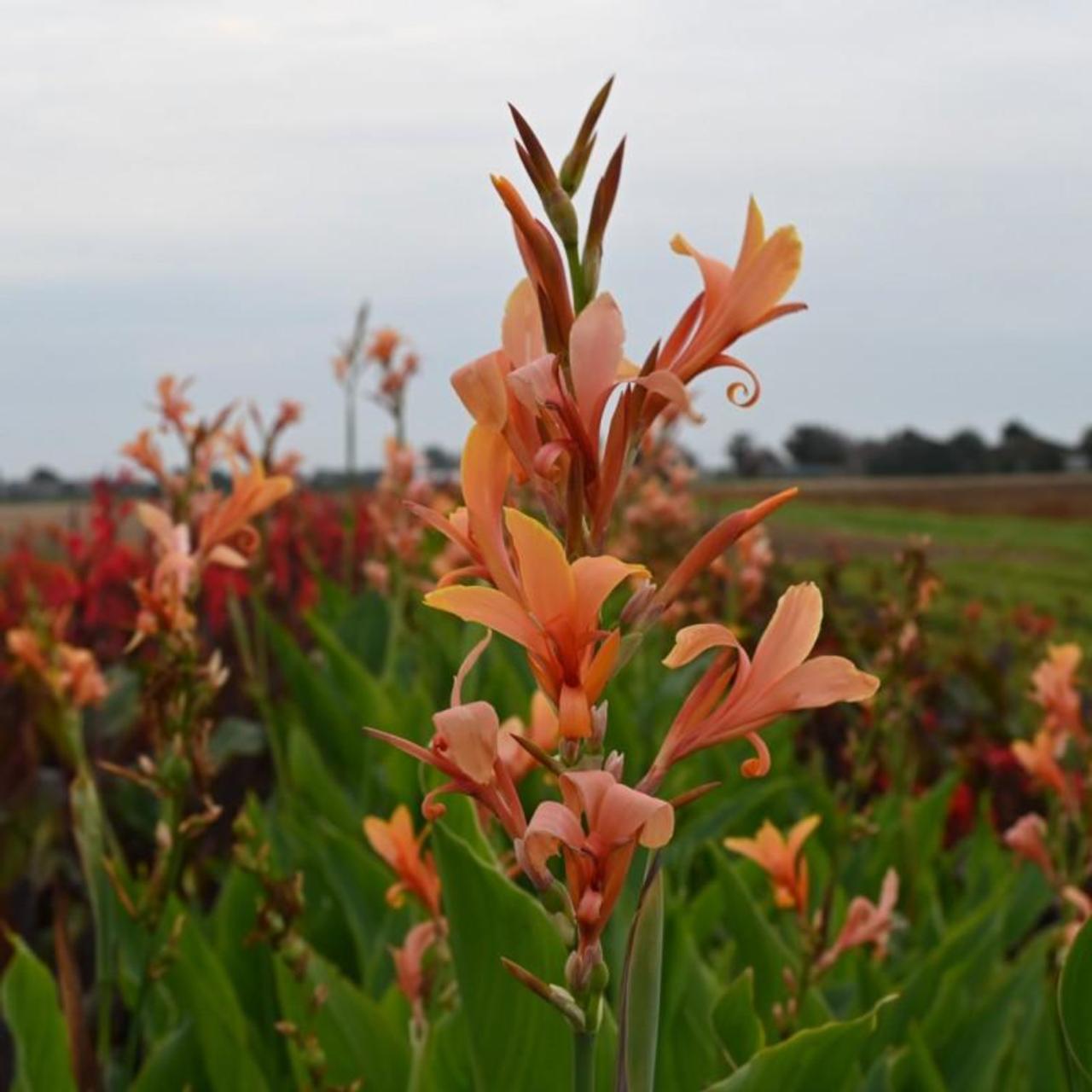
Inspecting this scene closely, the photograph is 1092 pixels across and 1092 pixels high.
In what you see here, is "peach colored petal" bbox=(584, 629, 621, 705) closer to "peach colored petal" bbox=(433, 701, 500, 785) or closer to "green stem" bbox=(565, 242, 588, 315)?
"peach colored petal" bbox=(433, 701, 500, 785)

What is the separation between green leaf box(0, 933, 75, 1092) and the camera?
4.69 feet

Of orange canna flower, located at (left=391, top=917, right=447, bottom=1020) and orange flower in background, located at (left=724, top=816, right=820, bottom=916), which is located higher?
orange flower in background, located at (left=724, top=816, right=820, bottom=916)

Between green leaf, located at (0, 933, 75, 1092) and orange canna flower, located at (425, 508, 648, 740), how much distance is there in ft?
3.24

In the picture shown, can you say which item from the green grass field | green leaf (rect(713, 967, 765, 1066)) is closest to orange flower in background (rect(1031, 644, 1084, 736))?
green leaf (rect(713, 967, 765, 1066))

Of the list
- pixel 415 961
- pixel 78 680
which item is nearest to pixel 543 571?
pixel 415 961

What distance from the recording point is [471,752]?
2.25 ft

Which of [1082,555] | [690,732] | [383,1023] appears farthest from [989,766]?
[1082,555]

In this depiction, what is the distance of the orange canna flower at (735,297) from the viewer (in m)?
0.76

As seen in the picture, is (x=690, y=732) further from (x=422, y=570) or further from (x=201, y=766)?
(x=422, y=570)

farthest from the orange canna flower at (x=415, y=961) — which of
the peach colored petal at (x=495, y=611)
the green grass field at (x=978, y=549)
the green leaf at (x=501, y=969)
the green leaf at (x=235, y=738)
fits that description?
the green grass field at (x=978, y=549)

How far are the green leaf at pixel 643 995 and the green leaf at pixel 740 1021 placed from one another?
18.7 inches

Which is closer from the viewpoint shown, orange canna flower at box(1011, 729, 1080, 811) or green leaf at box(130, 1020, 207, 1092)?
green leaf at box(130, 1020, 207, 1092)

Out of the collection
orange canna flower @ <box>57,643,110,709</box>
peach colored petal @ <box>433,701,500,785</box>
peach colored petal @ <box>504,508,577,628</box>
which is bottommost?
orange canna flower @ <box>57,643,110,709</box>

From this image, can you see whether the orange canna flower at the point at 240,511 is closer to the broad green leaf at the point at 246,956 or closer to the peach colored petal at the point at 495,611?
the broad green leaf at the point at 246,956
